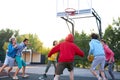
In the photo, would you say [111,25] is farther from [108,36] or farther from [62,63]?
[62,63]

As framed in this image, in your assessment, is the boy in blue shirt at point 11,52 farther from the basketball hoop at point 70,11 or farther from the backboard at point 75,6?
the backboard at point 75,6

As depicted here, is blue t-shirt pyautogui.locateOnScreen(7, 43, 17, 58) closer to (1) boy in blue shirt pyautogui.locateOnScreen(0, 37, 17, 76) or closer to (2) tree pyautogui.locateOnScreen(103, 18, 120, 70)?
(1) boy in blue shirt pyautogui.locateOnScreen(0, 37, 17, 76)

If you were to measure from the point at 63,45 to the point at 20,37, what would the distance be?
6413 centimetres

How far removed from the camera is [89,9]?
17.8 meters

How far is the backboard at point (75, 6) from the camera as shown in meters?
18.0

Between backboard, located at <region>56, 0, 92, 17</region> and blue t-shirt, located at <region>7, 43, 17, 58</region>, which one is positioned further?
backboard, located at <region>56, 0, 92, 17</region>

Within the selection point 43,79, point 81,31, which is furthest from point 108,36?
point 43,79

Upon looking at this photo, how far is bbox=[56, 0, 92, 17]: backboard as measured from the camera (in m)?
18.0

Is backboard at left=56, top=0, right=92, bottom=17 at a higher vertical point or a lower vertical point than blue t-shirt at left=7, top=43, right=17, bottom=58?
higher

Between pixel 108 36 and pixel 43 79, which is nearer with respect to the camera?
pixel 43 79

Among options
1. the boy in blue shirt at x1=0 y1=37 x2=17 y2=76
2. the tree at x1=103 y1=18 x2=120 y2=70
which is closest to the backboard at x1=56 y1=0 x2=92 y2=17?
the boy in blue shirt at x1=0 y1=37 x2=17 y2=76

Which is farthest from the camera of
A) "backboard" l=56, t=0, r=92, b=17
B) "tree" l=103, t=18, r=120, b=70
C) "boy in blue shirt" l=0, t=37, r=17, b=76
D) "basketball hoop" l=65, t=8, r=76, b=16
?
"tree" l=103, t=18, r=120, b=70

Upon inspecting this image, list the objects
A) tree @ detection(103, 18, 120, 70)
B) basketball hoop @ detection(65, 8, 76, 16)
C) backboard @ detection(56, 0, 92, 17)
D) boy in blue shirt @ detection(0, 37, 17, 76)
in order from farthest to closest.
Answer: tree @ detection(103, 18, 120, 70) < basketball hoop @ detection(65, 8, 76, 16) < backboard @ detection(56, 0, 92, 17) < boy in blue shirt @ detection(0, 37, 17, 76)

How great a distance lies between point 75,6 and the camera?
1900 cm
